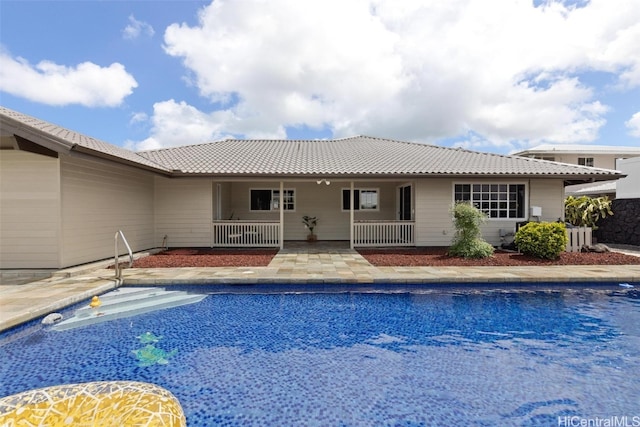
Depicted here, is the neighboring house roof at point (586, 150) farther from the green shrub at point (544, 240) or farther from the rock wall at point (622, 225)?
the green shrub at point (544, 240)

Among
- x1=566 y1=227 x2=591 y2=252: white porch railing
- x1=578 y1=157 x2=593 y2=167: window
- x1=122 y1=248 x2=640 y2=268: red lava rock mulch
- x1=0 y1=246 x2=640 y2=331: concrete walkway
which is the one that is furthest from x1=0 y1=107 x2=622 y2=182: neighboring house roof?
x1=578 y1=157 x2=593 y2=167: window

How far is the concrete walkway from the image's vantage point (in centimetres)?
621

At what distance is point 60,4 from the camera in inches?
393

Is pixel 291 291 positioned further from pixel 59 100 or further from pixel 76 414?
pixel 59 100

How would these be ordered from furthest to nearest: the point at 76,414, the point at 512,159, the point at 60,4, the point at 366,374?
the point at 512,159 → the point at 60,4 → the point at 366,374 → the point at 76,414

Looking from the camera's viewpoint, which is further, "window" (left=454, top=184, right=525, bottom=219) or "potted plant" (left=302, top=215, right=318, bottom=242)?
"potted plant" (left=302, top=215, right=318, bottom=242)

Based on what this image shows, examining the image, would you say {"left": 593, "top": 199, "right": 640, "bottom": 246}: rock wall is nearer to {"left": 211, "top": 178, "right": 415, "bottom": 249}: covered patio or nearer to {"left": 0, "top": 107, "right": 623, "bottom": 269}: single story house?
{"left": 0, "top": 107, "right": 623, "bottom": 269}: single story house

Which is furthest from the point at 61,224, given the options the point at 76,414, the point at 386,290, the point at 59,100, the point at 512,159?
the point at 512,159

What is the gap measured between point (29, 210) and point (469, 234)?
1097 centimetres

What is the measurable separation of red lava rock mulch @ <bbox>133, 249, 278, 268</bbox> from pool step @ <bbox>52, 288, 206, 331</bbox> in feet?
6.31

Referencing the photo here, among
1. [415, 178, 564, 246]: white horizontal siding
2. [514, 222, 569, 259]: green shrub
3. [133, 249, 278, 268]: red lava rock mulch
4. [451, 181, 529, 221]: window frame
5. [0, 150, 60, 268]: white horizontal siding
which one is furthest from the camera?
[451, 181, 529, 221]: window frame

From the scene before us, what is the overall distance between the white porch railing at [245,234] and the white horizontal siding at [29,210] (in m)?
5.04

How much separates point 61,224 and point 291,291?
5.25 meters

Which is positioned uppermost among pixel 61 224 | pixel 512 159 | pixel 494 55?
pixel 494 55
